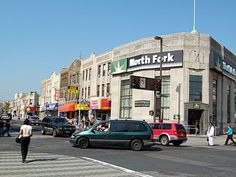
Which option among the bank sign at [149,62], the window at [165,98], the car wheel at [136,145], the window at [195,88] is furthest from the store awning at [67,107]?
the car wheel at [136,145]

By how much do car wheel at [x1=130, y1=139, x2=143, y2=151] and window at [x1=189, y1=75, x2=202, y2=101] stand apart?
20.9m

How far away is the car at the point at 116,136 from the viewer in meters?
20.8

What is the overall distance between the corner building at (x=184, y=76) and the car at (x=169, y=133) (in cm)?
1267

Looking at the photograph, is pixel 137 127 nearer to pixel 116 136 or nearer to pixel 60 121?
pixel 116 136

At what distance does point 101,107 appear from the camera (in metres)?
52.2

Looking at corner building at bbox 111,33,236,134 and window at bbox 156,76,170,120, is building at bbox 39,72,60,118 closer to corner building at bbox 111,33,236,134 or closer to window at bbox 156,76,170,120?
corner building at bbox 111,33,236,134

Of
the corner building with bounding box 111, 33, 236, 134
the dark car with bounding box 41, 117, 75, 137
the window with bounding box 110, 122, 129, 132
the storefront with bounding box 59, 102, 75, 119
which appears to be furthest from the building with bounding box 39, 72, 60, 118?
the window with bounding box 110, 122, 129, 132

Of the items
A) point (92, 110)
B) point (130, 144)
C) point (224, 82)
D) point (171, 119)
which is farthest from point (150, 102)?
point (130, 144)

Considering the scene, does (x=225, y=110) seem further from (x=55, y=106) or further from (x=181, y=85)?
(x=55, y=106)

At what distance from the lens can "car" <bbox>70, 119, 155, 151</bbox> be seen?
2075cm

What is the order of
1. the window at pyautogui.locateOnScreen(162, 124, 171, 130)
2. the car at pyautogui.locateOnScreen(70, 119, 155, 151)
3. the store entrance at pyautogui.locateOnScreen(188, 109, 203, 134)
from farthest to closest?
the store entrance at pyautogui.locateOnScreen(188, 109, 203, 134) < the window at pyautogui.locateOnScreen(162, 124, 171, 130) < the car at pyautogui.locateOnScreen(70, 119, 155, 151)

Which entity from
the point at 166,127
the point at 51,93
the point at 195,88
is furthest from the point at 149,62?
the point at 51,93

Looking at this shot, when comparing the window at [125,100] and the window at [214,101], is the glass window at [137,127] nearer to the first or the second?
the window at [214,101]

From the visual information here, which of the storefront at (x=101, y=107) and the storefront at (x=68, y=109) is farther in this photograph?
the storefront at (x=68, y=109)
